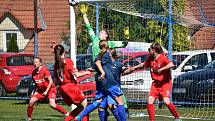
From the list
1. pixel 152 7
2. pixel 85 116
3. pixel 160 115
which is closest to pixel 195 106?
pixel 160 115

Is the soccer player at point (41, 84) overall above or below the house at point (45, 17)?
below

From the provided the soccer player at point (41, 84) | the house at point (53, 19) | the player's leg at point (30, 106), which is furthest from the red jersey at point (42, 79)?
the house at point (53, 19)

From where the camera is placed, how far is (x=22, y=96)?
22766 millimetres

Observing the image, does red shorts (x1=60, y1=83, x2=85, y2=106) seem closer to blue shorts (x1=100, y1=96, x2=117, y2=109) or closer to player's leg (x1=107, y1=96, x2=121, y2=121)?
blue shorts (x1=100, y1=96, x2=117, y2=109)

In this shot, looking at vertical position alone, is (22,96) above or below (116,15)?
below

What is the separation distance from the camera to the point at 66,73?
13.4 metres

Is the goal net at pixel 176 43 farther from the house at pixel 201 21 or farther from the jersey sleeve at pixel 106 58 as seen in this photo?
the jersey sleeve at pixel 106 58

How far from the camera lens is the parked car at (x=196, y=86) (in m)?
18.7

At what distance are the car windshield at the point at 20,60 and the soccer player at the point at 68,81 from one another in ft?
33.1

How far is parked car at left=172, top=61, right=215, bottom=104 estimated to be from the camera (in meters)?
18.7

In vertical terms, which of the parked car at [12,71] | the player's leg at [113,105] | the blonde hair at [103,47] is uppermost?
the blonde hair at [103,47]

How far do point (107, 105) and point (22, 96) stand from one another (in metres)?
10.3

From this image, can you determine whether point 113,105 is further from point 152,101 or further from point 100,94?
point 152,101

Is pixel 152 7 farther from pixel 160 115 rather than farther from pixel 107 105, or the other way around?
pixel 107 105
